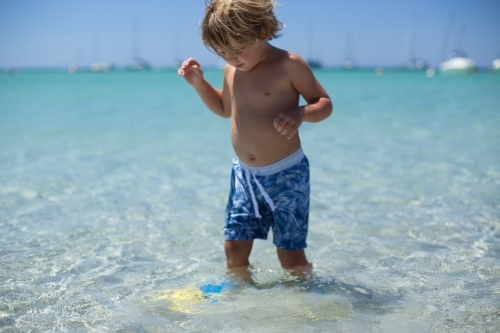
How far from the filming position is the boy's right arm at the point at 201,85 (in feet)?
9.18

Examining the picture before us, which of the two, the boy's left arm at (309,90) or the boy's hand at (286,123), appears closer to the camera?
the boy's hand at (286,123)

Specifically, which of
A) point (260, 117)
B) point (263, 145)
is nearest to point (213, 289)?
point (263, 145)

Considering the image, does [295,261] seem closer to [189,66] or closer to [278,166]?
[278,166]

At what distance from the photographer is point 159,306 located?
7.75 ft

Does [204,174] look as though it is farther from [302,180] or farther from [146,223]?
[302,180]

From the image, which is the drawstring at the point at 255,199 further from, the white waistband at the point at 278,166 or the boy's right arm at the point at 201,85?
the boy's right arm at the point at 201,85

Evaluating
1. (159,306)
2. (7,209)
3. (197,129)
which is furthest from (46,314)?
(197,129)

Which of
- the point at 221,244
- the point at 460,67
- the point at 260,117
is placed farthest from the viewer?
the point at 460,67

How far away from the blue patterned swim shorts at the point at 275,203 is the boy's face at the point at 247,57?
49 centimetres

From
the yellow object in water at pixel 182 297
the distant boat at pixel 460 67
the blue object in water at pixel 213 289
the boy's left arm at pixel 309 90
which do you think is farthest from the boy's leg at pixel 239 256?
the distant boat at pixel 460 67

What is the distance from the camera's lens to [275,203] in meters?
2.64

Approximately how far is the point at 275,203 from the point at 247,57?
726mm

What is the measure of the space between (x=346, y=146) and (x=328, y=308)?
5.52 metres

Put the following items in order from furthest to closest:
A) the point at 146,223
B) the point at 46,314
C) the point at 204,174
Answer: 1. the point at 204,174
2. the point at 146,223
3. the point at 46,314
